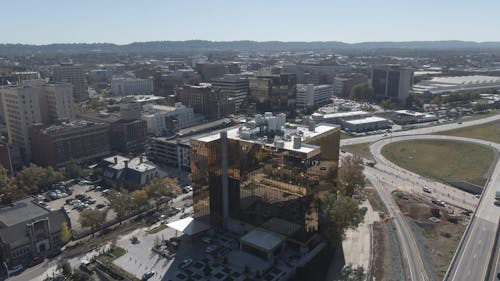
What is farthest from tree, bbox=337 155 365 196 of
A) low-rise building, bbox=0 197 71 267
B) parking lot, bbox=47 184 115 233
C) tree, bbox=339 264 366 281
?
low-rise building, bbox=0 197 71 267

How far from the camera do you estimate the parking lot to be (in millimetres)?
87963

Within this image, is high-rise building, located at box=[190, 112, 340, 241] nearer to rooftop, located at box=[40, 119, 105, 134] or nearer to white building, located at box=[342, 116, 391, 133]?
rooftop, located at box=[40, 119, 105, 134]

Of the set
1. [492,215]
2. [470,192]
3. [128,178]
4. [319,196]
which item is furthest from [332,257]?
[128,178]

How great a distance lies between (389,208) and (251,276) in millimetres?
41998

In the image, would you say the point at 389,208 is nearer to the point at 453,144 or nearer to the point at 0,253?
the point at 453,144

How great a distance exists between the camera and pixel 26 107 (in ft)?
432

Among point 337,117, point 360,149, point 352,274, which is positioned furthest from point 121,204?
point 337,117

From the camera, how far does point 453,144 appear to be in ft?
459

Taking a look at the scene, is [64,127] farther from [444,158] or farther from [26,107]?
[444,158]

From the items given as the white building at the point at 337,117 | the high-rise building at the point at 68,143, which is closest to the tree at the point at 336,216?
the high-rise building at the point at 68,143

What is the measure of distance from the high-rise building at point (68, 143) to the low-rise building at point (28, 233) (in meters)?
40.6

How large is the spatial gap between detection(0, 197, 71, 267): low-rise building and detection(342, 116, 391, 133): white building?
121682 mm

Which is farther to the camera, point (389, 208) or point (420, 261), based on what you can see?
point (389, 208)

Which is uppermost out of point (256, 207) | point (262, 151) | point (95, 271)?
point (262, 151)
